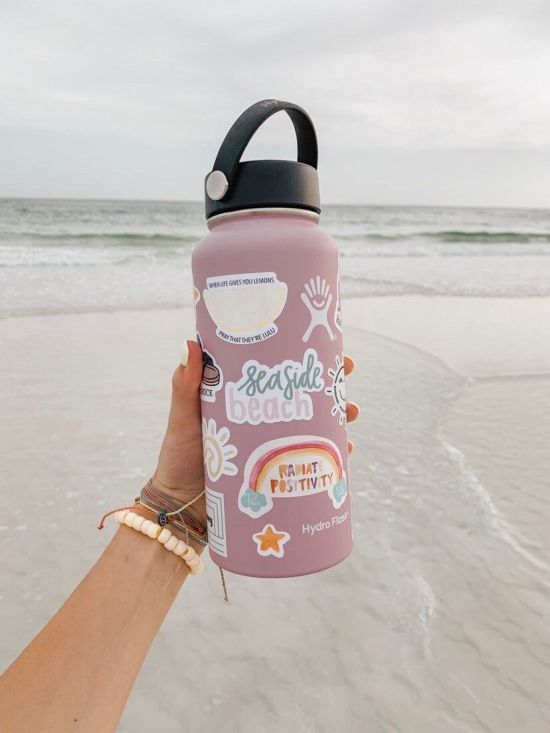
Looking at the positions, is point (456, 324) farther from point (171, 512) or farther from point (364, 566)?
point (171, 512)

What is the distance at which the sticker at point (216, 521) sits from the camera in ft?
3.61

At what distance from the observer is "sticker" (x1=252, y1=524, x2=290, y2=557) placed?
1057mm

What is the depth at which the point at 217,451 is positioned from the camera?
110 cm

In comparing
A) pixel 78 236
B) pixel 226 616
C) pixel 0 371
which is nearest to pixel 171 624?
pixel 226 616

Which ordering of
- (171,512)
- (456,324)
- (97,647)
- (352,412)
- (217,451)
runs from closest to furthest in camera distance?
(97,647)
(217,451)
(171,512)
(352,412)
(456,324)

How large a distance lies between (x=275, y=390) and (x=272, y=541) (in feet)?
0.79

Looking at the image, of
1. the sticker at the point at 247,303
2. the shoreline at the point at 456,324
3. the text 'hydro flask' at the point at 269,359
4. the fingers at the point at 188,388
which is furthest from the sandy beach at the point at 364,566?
the sticker at the point at 247,303

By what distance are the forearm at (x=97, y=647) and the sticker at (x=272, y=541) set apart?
0.21 meters

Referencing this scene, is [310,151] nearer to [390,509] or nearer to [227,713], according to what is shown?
[227,713]

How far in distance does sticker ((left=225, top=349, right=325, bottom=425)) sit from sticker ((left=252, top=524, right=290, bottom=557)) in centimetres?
17

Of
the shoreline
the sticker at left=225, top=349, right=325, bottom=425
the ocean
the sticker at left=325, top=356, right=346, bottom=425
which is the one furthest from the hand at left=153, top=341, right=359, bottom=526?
the ocean

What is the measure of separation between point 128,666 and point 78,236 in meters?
13.2

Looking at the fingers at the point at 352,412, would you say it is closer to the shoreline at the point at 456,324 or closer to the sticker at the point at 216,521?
the sticker at the point at 216,521

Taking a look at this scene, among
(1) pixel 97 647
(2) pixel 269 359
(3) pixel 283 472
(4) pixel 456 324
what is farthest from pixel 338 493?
(4) pixel 456 324
